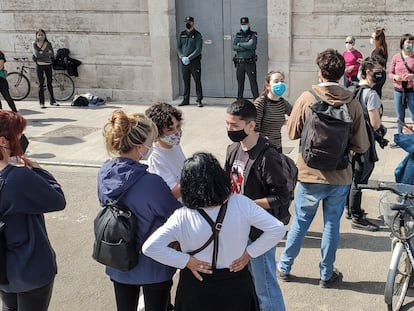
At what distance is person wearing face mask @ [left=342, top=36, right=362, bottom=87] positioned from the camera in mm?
9992

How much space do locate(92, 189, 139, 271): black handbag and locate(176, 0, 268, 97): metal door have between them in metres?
9.81

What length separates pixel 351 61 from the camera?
32.8 ft

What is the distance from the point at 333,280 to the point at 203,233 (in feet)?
7.57

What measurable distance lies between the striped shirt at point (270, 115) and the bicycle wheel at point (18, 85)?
9.67 m

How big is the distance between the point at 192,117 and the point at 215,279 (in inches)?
337

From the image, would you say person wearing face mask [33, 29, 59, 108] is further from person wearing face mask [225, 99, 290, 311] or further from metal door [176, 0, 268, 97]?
person wearing face mask [225, 99, 290, 311]

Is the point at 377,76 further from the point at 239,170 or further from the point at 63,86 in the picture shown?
the point at 63,86

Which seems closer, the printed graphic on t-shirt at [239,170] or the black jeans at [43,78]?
the printed graphic on t-shirt at [239,170]

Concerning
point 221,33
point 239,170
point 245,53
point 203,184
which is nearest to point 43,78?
point 221,33

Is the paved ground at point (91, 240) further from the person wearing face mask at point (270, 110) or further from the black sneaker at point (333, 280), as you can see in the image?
the person wearing face mask at point (270, 110)

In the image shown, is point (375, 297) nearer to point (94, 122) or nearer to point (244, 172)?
point (244, 172)

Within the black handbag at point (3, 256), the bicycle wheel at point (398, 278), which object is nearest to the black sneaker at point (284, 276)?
the bicycle wheel at point (398, 278)

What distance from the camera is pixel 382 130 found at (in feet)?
17.9

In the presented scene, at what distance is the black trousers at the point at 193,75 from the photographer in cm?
1196
